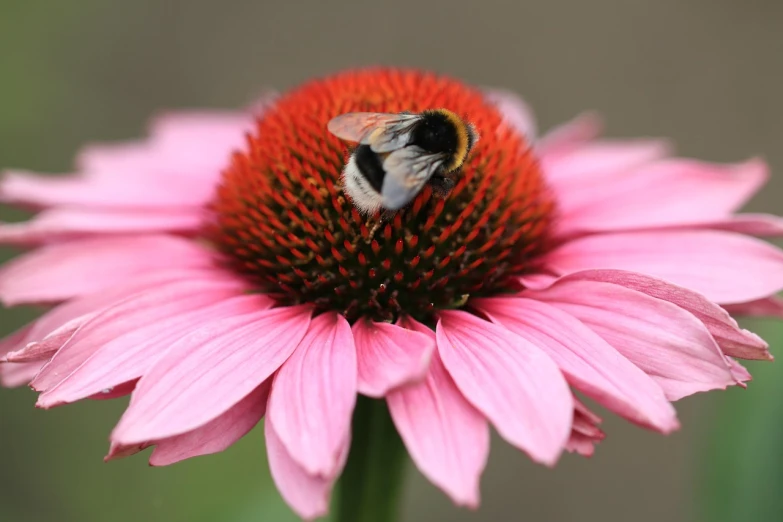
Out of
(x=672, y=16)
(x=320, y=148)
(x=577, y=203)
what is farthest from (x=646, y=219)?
(x=672, y=16)

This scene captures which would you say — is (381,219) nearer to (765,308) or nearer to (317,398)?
(317,398)

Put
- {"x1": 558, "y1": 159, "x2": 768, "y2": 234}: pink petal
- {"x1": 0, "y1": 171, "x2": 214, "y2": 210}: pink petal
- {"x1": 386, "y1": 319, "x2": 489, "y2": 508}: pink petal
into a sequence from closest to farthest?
1. {"x1": 386, "y1": 319, "x2": 489, "y2": 508}: pink petal
2. {"x1": 558, "y1": 159, "x2": 768, "y2": 234}: pink petal
3. {"x1": 0, "y1": 171, "x2": 214, "y2": 210}: pink petal

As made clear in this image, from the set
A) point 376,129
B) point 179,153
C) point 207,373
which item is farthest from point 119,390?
point 179,153

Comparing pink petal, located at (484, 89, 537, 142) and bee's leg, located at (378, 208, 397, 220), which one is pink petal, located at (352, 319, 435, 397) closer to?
bee's leg, located at (378, 208, 397, 220)

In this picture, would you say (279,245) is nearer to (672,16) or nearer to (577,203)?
(577,203)

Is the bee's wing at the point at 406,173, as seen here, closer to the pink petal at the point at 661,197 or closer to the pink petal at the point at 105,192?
the pink petal at the point at 661,197

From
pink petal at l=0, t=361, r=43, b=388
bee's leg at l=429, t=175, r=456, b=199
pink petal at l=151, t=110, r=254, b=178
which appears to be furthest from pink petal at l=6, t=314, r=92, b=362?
pink petal at l=151, t=110, r=254, b=178

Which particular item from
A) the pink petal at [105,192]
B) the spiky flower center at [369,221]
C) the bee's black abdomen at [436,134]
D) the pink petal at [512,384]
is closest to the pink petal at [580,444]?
the pink petal at [512,384]
